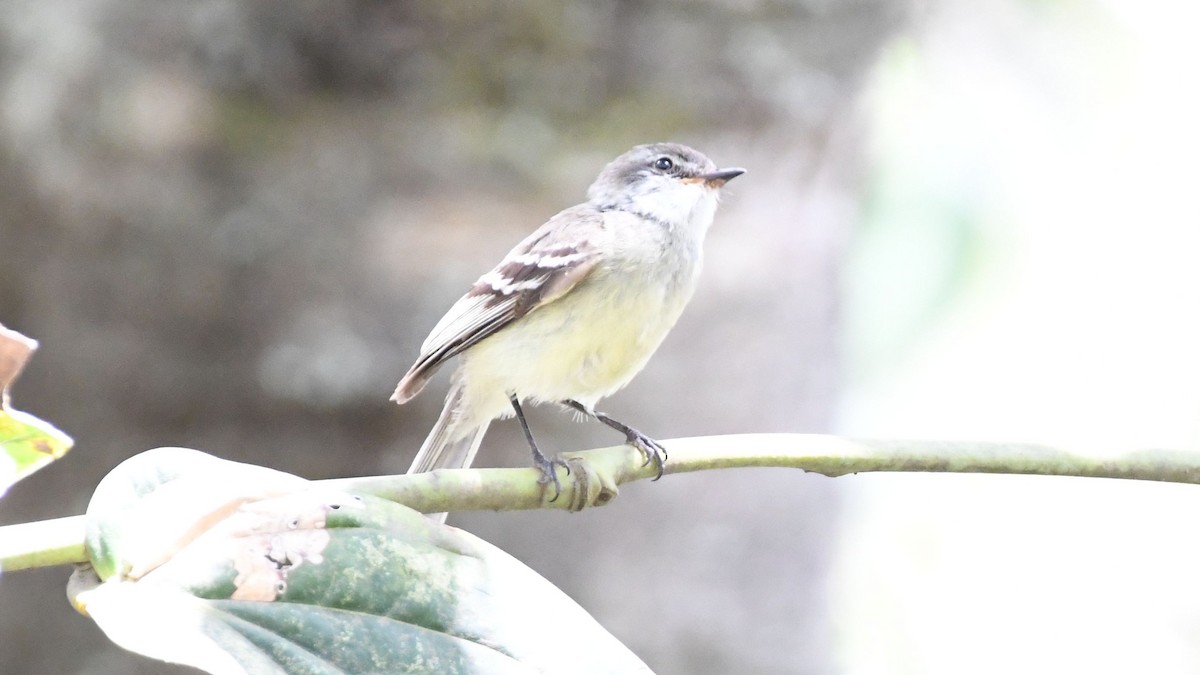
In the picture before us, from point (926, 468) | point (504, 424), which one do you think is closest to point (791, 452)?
point (926, 468)

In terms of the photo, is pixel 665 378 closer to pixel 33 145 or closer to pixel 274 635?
pixel 33 145

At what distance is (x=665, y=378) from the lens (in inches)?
125

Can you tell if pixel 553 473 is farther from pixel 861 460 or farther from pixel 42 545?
pixel 42 545

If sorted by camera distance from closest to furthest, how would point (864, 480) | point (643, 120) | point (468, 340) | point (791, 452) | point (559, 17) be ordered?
point (791, 452), point (468, 340), point (559, 17), point (643, 120), point (864, 480)

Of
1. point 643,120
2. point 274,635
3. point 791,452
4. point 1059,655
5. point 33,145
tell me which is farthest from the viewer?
point 1059,655

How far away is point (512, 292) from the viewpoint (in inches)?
94.4

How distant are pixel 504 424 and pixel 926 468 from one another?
1.71 metres

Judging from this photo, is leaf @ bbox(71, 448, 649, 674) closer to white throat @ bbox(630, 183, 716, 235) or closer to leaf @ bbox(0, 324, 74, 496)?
leaf @ bbox(0, 324, 74, 496)

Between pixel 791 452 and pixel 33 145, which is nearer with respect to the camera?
pixel 791 452

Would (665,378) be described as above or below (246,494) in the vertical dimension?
above

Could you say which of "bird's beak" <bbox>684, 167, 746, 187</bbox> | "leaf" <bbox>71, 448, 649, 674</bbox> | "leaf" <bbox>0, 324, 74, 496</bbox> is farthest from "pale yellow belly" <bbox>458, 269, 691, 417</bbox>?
"leaf" <bbox>0, 324, 74, 496</bbox>

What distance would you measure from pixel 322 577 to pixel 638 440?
1.21 metres

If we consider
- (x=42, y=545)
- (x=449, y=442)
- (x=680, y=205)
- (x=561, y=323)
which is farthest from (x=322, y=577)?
(x=680, y=205)

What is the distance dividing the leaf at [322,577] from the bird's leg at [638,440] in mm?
435
